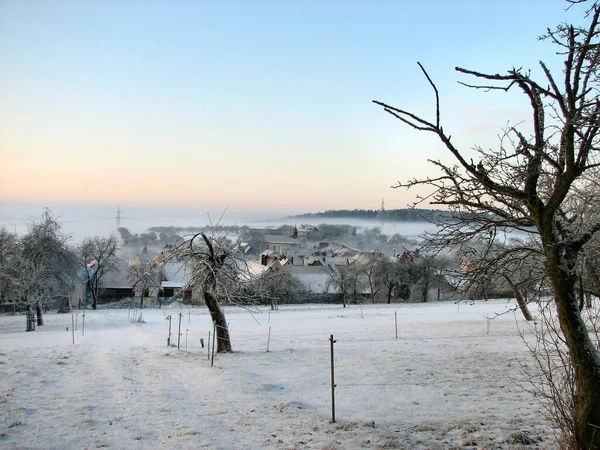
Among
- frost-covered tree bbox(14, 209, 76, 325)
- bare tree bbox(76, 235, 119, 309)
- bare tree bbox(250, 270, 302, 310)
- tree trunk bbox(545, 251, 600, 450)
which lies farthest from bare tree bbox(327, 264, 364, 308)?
tree trunk bbox(545, 251, 600, 450)

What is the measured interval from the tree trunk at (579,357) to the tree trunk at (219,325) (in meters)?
14.9

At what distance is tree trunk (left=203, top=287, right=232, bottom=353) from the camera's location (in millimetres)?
18688

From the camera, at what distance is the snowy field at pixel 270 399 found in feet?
24.0

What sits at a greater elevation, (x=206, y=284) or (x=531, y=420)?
(x=206, y=284)

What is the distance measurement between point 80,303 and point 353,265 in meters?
39.7

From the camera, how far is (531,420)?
8.01 m

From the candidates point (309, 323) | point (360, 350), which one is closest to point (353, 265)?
point (309, 323)

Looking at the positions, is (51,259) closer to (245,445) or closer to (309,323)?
(309,323)

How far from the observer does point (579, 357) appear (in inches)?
208

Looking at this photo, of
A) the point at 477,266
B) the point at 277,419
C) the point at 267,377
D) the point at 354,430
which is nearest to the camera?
the point at 477,266

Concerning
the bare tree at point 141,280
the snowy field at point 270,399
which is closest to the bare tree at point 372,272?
the bare tree at point 141,280

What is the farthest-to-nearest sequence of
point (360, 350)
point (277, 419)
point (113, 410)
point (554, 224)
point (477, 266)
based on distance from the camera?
point (360, 350) → point (113, 410) → point (277, 419) → point (477, 266) → point (554, 224)

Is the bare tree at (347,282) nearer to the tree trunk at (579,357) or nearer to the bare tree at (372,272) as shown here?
the bare tree at (372,272)

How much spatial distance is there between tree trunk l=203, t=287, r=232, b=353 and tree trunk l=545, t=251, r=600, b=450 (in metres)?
14.9
